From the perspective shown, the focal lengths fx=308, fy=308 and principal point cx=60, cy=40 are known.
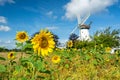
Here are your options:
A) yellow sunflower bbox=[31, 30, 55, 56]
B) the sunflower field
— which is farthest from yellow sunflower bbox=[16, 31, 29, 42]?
yellow sunflower bbox=[31, 30, 55, 56]

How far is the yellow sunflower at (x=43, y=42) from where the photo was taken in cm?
395

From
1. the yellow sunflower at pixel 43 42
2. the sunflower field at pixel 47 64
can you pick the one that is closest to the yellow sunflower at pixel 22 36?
the sunflower field at pixel 47 64

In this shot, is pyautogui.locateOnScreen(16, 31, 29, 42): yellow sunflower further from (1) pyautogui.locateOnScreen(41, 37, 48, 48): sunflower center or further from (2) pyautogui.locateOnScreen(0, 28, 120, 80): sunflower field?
(1) pyautogui.locateOnScreen(41, 37, 48, 48): sunflower center

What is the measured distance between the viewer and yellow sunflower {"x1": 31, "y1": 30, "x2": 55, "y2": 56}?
3.95 meters

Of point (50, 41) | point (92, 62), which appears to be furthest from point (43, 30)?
point (92, 62)

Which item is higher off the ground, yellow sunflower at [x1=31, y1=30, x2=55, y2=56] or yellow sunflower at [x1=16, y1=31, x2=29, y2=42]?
yellow sunflower at [x1=16, y1=31, x2=29, y2=42]

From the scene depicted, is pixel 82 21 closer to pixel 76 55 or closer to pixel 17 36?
pixel 76 55

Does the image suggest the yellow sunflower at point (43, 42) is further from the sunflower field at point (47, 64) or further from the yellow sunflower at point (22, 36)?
the yellow sunflower at point (22, 36)

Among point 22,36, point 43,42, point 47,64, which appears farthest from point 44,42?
point 47,64

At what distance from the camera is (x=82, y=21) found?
51.8m

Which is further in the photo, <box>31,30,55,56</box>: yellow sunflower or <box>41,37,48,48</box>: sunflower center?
<box>41,37,48,48</box>: sunflower center

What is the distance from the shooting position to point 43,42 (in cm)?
406

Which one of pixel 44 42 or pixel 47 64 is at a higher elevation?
pixel 44 42

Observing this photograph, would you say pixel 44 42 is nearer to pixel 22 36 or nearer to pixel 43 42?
pixel 43 42
